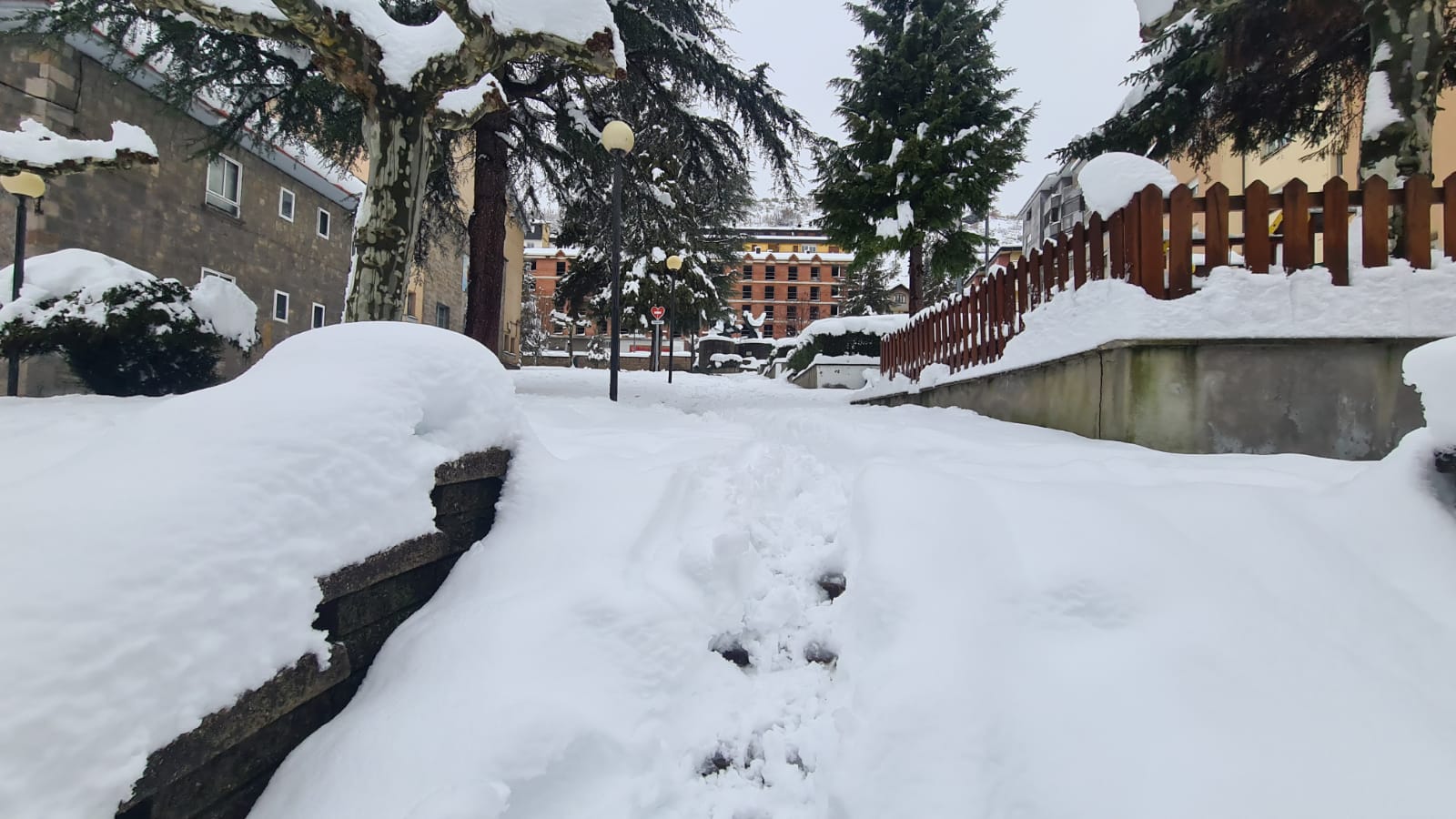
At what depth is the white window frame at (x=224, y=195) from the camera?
1337 cm

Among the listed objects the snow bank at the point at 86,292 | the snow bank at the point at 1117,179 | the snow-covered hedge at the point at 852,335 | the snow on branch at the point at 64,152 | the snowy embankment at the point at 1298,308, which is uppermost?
the snow on branch at the point at 64,152

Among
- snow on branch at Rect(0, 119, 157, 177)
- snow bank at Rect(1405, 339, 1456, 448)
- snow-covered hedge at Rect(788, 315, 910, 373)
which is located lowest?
snow bank at Rect(1405, 339, 1456, 448)

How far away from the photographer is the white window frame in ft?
43.9

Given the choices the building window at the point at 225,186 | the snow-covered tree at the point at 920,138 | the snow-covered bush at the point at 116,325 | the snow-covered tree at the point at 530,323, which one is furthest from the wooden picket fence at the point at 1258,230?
the snow-covered tree at the point at 530,323

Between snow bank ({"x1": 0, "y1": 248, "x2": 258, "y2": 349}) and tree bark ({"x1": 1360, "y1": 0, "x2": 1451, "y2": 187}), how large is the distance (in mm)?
12911

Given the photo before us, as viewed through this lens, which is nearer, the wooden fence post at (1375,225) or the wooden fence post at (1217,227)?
the wooden fence post at (1375,225)

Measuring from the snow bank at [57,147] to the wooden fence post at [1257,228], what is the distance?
11.3 metres

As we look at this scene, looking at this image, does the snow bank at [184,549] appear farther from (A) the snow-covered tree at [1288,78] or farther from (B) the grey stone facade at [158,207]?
(B) the grey stone facade at [158,207]

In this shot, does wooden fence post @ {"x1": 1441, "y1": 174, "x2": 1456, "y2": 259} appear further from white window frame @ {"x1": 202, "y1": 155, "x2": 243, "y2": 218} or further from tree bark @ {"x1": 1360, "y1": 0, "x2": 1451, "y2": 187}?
white window frame @ {"x1": 202, "y1": 155, "x2": 243, "y2": 218}

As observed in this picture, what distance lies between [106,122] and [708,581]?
601 inches

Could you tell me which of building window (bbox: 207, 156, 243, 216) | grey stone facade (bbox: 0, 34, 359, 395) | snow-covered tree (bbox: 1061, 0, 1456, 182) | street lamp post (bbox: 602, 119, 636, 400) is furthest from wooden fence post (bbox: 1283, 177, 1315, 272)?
building window (bbox: 207, 156, 243, 216)

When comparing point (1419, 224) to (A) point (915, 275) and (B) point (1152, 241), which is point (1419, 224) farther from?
(A) point (915, 275)

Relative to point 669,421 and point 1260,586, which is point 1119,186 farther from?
point 669,421

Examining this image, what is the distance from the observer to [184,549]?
1.46 meters
